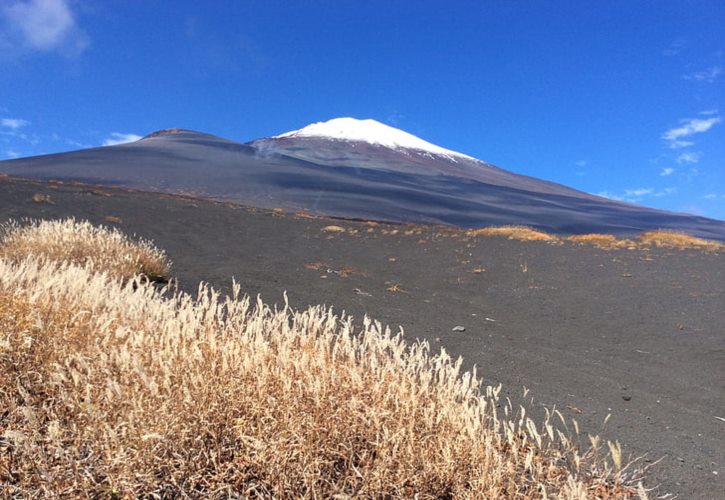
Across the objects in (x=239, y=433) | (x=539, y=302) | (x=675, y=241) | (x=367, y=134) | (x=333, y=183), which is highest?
(x=367, y=134)

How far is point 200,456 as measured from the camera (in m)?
1.68

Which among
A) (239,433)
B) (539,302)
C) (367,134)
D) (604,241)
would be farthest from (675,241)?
(367,134)

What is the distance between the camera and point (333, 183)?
51781 mm

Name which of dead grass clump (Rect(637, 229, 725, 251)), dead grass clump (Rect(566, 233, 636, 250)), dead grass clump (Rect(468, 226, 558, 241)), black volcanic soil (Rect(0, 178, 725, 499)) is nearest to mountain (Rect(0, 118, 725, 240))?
dead grass clump (Rect(468, 226, 558, 241))

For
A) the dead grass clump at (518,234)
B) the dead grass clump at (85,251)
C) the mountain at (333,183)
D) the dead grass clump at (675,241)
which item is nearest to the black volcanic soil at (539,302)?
the dead grass clump at (85,251)

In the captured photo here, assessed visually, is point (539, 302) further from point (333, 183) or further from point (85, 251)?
point (333, 183)

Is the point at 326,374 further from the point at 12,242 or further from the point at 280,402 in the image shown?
the point at 12,242

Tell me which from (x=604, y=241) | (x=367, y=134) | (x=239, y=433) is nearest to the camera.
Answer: (x=239, y=433)

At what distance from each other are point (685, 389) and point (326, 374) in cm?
403

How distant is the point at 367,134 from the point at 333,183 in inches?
2757

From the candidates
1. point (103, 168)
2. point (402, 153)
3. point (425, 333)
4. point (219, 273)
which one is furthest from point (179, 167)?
point (402, 153)

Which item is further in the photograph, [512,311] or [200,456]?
[512,311]

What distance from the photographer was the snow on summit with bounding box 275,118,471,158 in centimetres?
11125

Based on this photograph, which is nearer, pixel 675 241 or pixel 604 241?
pixel 604 241
